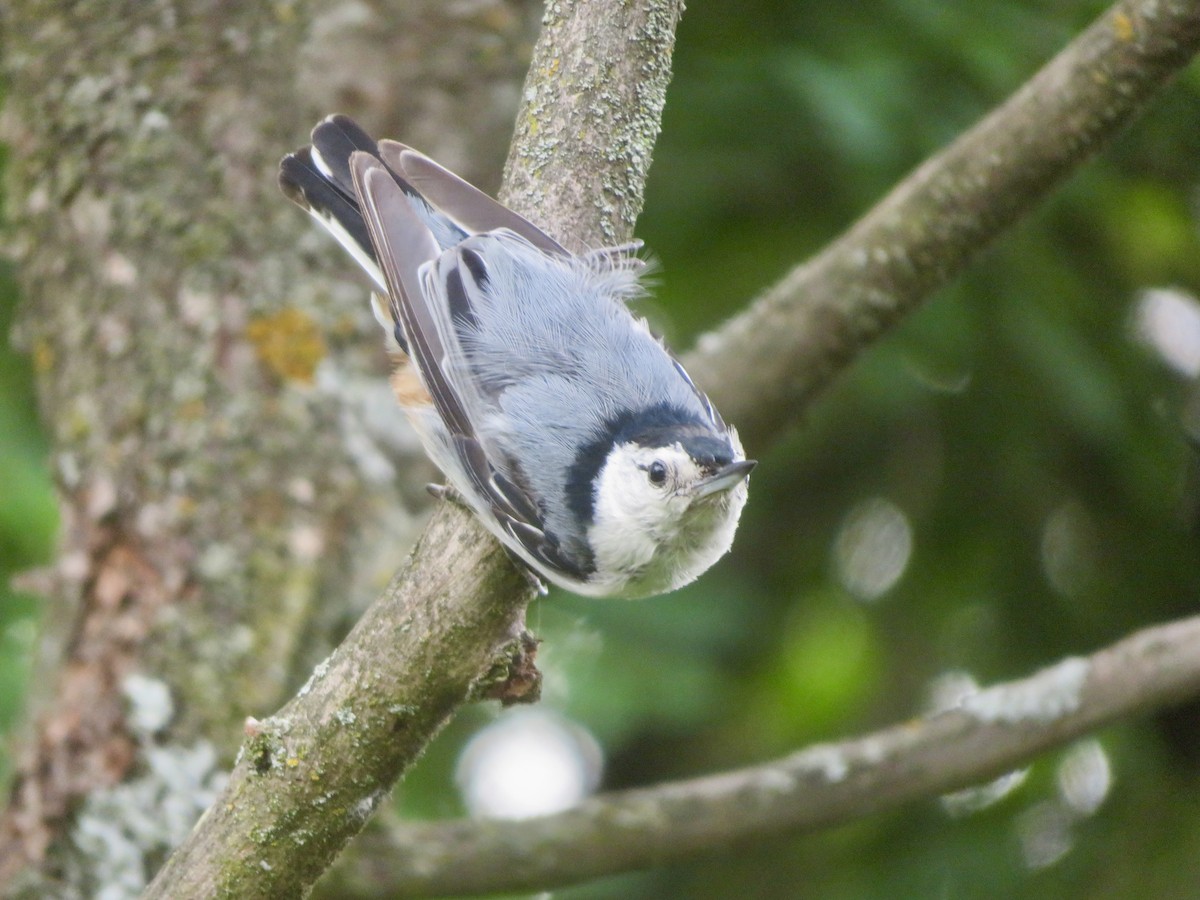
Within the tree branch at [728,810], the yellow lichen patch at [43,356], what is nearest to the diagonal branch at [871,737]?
the tree branch at [728,810]

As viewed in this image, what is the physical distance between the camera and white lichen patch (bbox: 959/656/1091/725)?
2.53 metres

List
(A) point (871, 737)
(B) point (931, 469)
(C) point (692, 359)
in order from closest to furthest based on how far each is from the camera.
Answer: (A) point (871, 737)
(C) point (692, 359)
(B) point (931, 469)

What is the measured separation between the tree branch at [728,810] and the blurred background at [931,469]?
69cm

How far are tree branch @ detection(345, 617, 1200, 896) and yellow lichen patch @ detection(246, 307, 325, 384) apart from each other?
1.02 metres

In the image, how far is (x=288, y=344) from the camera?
2930mm

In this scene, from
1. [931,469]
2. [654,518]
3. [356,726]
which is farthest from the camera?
[931,469]

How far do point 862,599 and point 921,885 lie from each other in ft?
3.29

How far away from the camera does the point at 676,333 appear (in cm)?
407

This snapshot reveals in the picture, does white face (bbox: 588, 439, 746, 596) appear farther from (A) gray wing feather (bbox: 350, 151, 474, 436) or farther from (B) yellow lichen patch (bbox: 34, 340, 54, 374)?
(B) yellow lichen patch (bbox: 34, 340, 54, 374)

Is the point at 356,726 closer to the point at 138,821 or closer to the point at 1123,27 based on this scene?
the point at 138,821

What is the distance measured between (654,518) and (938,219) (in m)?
0.85

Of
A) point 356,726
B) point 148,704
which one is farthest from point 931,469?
point 356,726

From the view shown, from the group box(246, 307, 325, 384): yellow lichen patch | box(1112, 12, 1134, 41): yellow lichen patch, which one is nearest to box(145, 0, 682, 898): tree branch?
box(246, 307, 325, 384): yellow lichen patch

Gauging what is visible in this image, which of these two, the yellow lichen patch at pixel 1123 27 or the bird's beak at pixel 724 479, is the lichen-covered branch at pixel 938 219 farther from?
the bird's beak at pixel 724 479
